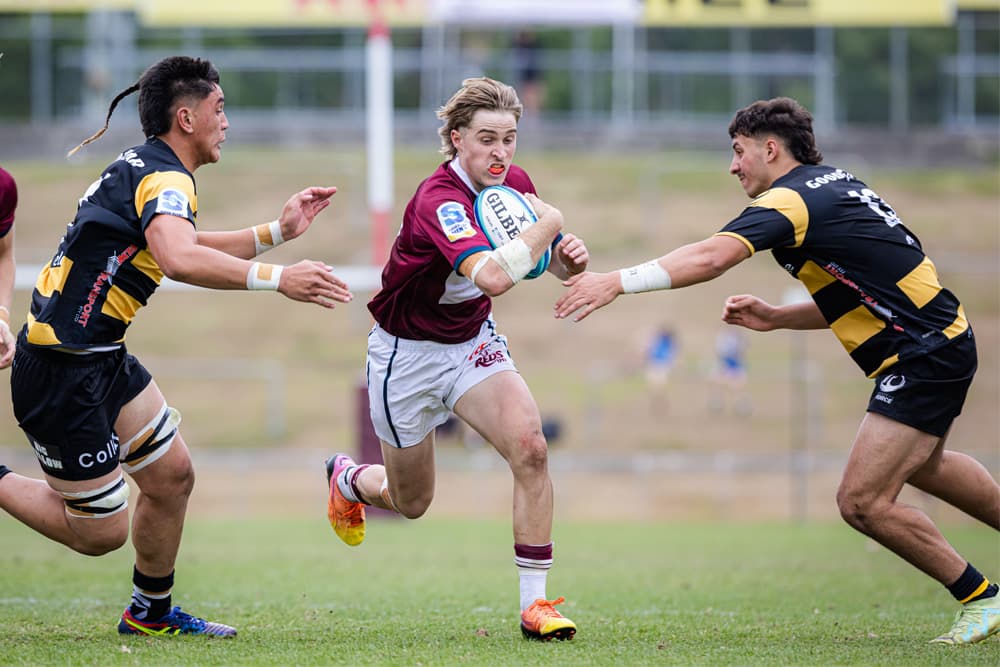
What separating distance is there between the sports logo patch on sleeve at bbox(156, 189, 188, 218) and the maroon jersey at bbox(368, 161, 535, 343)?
1024 millimetres

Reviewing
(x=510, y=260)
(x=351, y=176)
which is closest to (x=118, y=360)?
(x=510, y=260)

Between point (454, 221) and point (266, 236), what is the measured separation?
3.59 ft

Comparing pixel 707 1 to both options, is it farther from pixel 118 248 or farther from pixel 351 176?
pixel 118 248

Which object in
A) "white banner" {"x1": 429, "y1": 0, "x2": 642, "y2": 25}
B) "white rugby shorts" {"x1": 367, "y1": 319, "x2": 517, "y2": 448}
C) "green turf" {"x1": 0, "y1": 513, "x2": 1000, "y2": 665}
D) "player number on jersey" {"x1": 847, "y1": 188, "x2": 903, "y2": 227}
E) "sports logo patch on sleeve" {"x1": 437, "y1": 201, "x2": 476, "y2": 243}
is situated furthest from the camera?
"white banner" {"x1": 429, "y1": 0, "x2": 642, "y2": 25}

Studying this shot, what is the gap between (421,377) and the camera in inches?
220

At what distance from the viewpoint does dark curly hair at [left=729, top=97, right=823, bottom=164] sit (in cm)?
550

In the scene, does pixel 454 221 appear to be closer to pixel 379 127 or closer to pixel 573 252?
pixel 573 252

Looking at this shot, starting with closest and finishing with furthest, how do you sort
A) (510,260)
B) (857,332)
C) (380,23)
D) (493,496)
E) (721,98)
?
(510,260), (857,332), (380,23), (493,496), (721,98)

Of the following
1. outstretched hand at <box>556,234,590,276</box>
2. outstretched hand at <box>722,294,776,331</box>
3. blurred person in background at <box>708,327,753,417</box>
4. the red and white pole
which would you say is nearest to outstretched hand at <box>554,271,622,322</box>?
outstretched hand at <box>556,234,590,276</box>

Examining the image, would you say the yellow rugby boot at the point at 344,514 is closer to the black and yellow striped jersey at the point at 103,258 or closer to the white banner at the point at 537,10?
the black and yellow striped jersey at the point at 103,258

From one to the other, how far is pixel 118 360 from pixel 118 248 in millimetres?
502

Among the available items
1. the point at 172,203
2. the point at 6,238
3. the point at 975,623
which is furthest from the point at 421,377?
the point at 975,623

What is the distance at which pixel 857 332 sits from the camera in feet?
17.8

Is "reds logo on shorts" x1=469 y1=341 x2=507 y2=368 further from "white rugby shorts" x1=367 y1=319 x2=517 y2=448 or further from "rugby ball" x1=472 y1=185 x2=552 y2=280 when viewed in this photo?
"rugby ball" x1=472 y1=185 x2=552 y2=280
